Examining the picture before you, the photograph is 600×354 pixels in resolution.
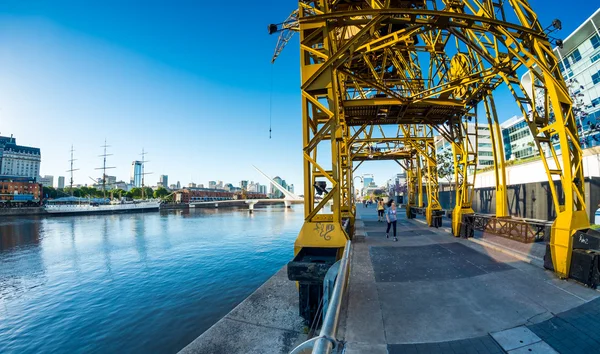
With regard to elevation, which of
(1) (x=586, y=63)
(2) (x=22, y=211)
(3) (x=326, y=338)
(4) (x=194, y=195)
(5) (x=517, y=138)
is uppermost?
(1) (x=586, y=63)

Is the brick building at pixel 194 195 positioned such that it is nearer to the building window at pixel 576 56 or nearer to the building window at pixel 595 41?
the building window at pixel 576 56

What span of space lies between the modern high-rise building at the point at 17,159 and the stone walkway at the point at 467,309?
180250mm

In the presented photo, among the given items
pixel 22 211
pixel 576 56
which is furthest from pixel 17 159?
pixel 576 56

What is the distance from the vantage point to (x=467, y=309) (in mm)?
4965

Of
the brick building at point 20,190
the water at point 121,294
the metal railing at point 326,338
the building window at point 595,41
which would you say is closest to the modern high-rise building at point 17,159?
the brick building at point 20,190

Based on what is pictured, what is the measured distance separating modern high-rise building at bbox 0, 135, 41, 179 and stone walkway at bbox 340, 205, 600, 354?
180250mm

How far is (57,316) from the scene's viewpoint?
1068cm

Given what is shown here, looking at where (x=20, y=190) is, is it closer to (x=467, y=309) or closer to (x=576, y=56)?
(x=467, y=309)

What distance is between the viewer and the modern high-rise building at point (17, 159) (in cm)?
12731

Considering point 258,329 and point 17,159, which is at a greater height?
point 17,159

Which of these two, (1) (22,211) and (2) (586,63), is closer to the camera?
(2) (586,63)

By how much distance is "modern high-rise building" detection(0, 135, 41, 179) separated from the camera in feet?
418

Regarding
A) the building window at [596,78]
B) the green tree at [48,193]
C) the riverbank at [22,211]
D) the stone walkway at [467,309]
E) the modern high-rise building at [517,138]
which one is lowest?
Answer: the riverbank at [22,211]

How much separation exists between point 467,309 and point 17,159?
7926 inches
